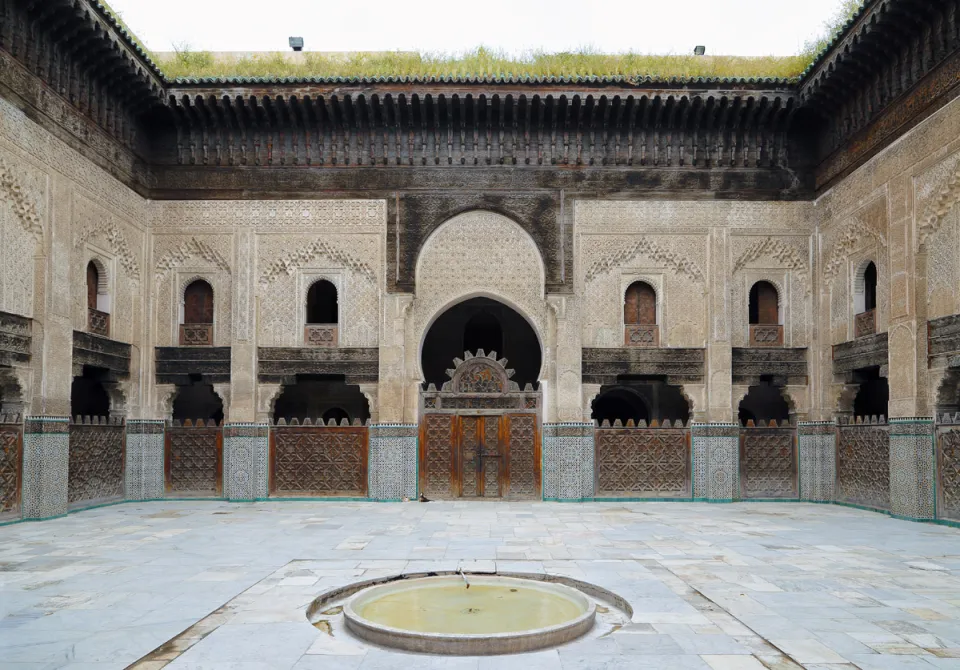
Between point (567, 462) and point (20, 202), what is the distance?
6.94m

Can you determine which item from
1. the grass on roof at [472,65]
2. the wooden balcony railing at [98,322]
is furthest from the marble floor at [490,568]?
the grass on roof at [472,65]

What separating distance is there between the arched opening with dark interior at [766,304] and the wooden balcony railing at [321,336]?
569cm

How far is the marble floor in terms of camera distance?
362cm

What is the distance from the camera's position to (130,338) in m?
10.5

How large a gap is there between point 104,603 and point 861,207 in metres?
9.03

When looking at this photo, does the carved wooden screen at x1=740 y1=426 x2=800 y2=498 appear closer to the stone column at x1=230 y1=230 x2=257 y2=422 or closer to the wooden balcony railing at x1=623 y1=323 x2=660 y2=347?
the wooden balcony railing at x1=623 y1=323 x2=660 y2=347

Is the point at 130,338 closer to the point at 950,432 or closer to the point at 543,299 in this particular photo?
the point at 543,299

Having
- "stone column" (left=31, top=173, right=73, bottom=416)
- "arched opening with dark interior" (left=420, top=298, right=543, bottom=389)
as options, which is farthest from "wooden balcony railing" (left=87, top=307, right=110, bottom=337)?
"arched opening with dark interior" (left=420, top=298, right=543, bottom=389)

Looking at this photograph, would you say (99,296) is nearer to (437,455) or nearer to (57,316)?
(57,316)

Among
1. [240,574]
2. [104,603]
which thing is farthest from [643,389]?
[104,603]

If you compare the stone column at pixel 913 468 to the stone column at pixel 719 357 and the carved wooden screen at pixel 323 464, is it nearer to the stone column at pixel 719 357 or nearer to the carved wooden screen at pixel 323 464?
the stone column at pixel 719 357

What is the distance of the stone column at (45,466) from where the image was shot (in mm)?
8391

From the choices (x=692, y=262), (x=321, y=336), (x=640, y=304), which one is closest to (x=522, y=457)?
(x=640, y=304)

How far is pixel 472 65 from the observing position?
11.5 metres
